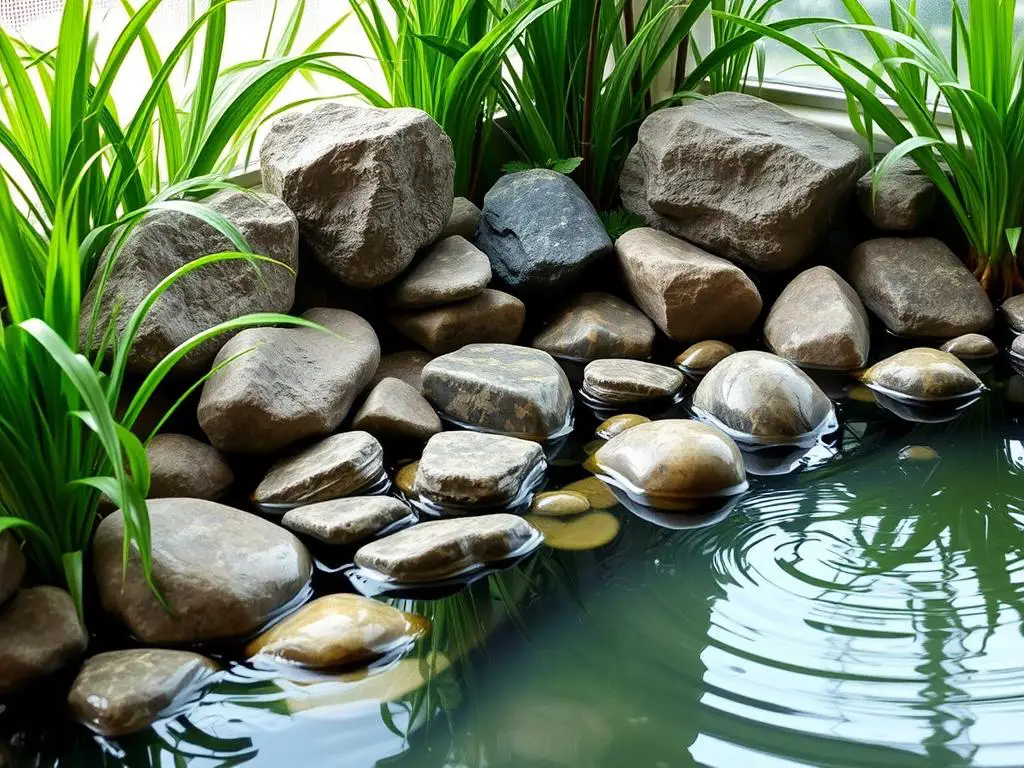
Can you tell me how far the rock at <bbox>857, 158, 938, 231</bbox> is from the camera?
2.68m


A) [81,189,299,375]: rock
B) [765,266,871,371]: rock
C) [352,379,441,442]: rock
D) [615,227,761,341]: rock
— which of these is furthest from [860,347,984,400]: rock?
[81,189,299,375]: rock

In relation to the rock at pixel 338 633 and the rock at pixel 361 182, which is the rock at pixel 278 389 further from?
the rock at pixel 338 633

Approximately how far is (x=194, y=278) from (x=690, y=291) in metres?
1.04

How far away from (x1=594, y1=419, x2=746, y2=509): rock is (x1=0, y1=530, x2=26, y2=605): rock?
0.96m

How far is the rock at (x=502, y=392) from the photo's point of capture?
2154 mm

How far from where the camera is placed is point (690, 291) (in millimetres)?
2475

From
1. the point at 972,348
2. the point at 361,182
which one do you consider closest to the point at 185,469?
the point at 361,182

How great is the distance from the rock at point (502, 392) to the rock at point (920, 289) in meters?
0.82

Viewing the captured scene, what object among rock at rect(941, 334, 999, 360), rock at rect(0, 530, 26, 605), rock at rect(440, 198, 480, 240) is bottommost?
rock at rect(941, 334, 999, 360)

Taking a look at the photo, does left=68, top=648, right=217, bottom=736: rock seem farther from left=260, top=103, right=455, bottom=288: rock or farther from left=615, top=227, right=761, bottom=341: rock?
left=615, top=227, right=761, bottom=341: rock

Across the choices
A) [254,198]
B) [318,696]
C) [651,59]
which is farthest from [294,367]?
[651,59]

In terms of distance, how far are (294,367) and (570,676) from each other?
2.70 ft

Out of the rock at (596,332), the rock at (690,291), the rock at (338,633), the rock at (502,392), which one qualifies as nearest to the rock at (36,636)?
the rock at (338,633)

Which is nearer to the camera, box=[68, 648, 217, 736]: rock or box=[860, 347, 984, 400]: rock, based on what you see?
box=[68, 648, 217, 736]: rock
